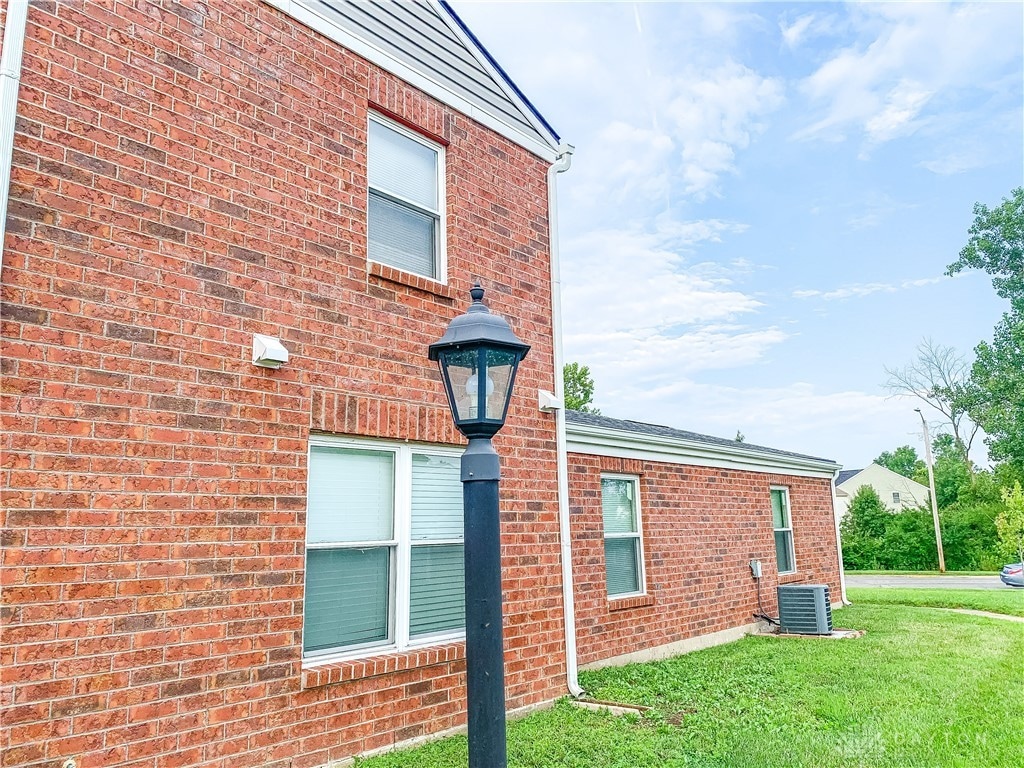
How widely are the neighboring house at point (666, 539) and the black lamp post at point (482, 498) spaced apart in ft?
16.7

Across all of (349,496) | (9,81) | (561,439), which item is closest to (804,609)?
(561,439)

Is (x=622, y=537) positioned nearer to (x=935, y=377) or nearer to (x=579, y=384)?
(x=579, y=384)

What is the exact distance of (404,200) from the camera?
587 centimetres

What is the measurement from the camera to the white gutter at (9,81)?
346cm

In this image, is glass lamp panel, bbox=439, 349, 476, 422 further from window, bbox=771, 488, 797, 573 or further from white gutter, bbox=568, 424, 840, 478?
window, bbox=771, 488, 797, 573

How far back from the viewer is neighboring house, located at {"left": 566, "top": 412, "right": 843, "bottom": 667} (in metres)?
8.23

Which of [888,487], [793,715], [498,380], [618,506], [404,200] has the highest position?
[404,200]

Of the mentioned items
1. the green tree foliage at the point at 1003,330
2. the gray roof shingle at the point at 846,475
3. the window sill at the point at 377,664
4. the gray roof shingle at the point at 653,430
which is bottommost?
the window sill at the point at 377,664

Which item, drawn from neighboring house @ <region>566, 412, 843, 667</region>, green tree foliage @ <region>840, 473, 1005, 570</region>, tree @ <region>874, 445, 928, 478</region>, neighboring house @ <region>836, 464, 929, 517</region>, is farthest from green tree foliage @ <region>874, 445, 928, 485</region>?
neighboring house @ <region>566, 412, 843, 667</region>

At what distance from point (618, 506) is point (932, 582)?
22320mm

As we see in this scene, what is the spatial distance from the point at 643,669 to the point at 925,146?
1865 centimetres

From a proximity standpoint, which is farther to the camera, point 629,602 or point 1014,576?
point 1014,576

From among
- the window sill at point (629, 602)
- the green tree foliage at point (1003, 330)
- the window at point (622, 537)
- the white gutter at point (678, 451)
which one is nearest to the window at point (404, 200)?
the white gutter at point (678, 451)

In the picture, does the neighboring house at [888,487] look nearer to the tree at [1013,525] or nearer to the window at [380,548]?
the tree at [1013,525]
